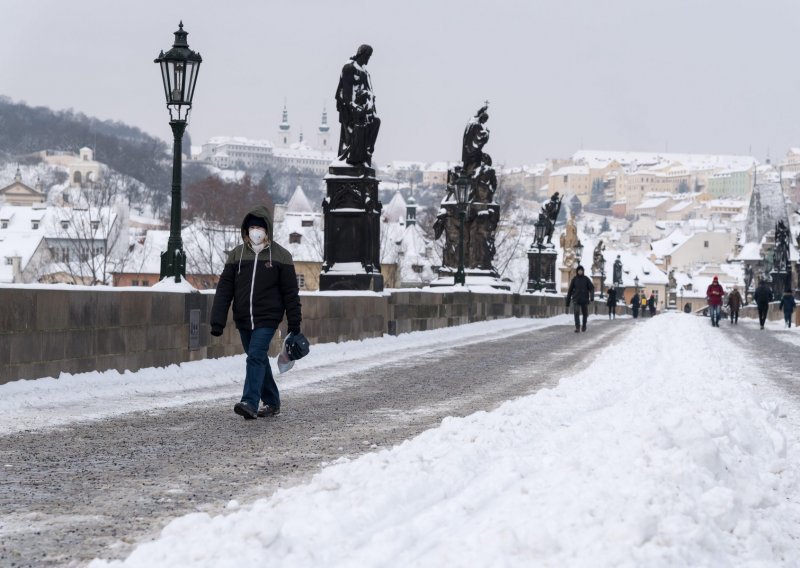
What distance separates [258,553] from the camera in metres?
4.35

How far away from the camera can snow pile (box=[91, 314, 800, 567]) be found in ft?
14.5

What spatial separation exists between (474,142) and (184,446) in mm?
29799

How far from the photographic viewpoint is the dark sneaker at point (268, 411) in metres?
9.89

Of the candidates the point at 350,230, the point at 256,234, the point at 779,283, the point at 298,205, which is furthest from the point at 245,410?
the point at 298,205

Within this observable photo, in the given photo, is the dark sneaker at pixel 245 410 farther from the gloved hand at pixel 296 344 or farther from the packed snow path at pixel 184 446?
the gloved hand at pixel 296 344

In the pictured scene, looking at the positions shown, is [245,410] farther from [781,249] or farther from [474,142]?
[781,249]

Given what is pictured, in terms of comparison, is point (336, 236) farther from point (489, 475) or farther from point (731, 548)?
point (731, 548)

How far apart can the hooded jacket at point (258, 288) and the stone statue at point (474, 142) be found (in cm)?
2755

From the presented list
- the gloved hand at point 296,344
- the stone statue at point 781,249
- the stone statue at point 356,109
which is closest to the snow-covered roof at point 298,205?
the stone statue at point 781,249

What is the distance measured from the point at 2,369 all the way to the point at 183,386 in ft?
8.01

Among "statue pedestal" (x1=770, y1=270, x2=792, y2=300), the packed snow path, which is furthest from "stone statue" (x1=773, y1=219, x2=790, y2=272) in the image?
the packed snow path

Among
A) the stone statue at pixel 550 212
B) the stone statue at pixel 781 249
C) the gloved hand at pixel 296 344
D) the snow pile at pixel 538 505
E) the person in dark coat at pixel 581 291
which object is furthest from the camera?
the stone statue at pixel 550 212

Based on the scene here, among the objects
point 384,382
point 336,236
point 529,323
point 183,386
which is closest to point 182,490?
point 183,386

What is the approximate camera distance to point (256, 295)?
9.76 m
